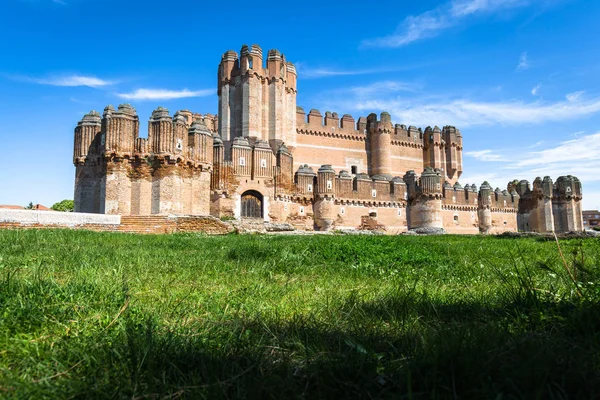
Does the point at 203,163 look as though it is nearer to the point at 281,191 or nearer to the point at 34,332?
the point at 281,191

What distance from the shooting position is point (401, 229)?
3039 centimetres

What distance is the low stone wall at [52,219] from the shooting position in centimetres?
1248

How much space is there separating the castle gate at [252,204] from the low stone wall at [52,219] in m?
9.48

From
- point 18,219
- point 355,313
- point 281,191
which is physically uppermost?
point 281,191

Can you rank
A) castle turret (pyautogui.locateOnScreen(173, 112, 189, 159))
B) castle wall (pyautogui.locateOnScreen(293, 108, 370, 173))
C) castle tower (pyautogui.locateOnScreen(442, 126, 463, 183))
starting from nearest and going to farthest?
castle turret (pyautogui.locateOnScreen(173, 112, 189, 159))
castle wall (pyautogui.locateOnScreen(293, 108, 370, 173))
castle tower (pyautogui.locateOnScreen(442, 126, 463, 183))

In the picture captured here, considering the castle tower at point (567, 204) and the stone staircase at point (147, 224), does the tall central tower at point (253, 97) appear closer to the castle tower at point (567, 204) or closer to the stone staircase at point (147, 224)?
the stone staircase at point (147, 224)

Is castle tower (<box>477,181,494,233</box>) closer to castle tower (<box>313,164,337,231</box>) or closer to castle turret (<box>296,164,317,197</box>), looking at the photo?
castle tower (<box>313,164,337,231</box>)

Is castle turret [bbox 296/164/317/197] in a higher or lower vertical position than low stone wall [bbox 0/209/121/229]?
higher

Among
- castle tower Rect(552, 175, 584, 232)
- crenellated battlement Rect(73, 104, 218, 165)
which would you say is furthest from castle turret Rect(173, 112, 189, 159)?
castle tower Rect(552, 175, 584, 232)

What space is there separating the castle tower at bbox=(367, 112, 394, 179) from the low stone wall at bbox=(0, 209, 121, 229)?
28.1 metres

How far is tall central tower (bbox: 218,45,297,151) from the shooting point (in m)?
29.9

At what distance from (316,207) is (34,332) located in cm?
2496

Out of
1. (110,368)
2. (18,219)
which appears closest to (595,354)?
(110,368)

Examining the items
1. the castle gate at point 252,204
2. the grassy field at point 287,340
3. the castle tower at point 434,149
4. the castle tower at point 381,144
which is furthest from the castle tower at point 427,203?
the grassy field at point 287,340
